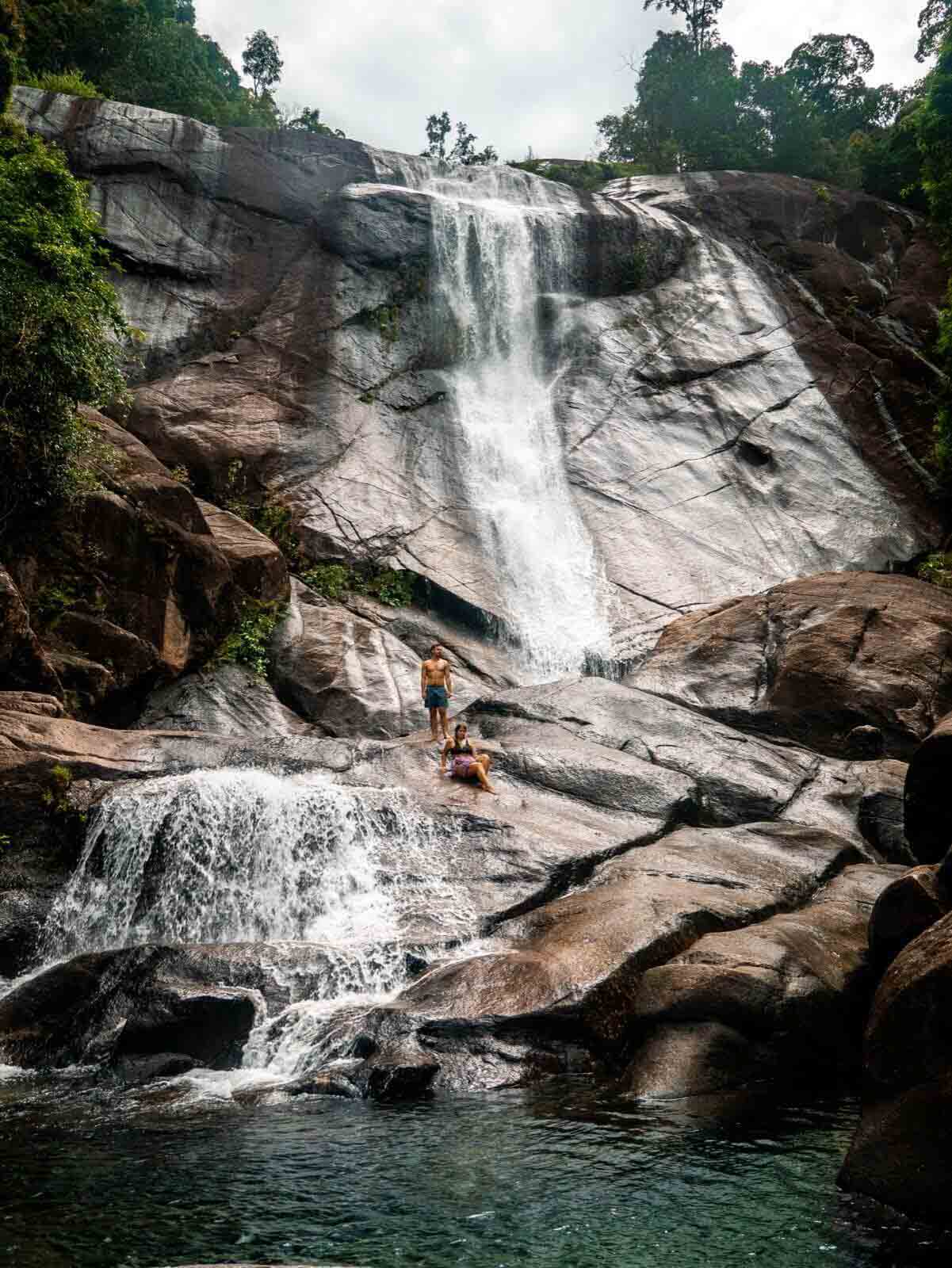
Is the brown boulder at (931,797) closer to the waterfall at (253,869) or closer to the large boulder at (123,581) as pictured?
the waterfall at (253,869)

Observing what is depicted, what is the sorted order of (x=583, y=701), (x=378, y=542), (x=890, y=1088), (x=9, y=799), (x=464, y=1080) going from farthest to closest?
(x=378, y=542)
(x=583, y=701)
(x=9, y=799)
(x=464, y=1080)
(x=890, y=1088)

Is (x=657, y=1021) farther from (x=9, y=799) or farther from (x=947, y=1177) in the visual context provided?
(x=9, y=799)

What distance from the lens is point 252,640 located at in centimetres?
2083

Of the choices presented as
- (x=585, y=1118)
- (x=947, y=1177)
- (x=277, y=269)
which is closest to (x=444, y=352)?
Result: (x=277, y=269)

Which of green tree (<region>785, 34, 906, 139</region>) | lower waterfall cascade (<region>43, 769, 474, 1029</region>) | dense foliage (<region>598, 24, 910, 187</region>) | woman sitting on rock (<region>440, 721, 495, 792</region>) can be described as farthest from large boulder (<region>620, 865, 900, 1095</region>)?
green tree (<region>785, 34, 906, 139</region>)

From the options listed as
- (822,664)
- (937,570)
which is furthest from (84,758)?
(937,570)

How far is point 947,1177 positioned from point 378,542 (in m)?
20.1

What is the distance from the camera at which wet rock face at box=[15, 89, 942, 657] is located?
25.8 meters

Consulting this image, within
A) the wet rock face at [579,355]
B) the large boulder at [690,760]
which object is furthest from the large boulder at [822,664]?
the wet rock face at [579,355]

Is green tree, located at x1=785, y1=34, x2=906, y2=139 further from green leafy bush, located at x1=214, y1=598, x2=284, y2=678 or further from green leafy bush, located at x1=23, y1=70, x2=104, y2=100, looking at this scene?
green leafy bush, located at x1=214, y1=598, x2=284, y2=678

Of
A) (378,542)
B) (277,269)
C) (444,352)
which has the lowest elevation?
(378,542)

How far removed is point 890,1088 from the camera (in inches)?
258

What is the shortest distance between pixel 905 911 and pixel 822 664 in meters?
11.2

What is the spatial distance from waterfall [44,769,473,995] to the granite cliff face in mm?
53
